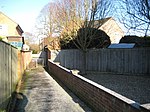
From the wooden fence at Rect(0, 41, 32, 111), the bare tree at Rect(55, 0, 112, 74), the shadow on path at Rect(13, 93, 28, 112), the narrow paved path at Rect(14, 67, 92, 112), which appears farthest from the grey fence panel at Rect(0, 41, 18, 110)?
the bare tree at Rect(55, 0, 112, 74)

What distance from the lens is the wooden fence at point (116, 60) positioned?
15219 mm

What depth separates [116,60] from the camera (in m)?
16.7

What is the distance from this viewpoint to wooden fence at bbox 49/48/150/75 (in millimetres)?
15219

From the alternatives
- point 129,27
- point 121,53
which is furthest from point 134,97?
point 121,53

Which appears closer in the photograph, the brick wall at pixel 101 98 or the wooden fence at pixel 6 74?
the brick wall at pixel 101 98

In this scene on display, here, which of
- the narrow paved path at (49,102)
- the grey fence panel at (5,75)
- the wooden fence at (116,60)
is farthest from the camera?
the wooden fence at (116,60)

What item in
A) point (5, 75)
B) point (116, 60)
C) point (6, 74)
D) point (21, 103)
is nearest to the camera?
point (5, 75)

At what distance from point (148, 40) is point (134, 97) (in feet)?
31.0

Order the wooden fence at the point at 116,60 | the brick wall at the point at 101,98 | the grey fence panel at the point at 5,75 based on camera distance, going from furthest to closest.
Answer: the wooden fence at the point at 116,60, the grey fence panel at the point at 5,75, the brick wall at the point at 101,98

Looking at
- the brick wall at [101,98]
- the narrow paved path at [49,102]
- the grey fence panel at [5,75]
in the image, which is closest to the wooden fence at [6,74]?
the grey fence panel at [5,75]

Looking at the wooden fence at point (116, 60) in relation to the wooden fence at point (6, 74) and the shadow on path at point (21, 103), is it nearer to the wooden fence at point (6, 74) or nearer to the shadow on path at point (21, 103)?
the shadow on path at point (21, 103)

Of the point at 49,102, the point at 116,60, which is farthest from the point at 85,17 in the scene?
the point at 49,102

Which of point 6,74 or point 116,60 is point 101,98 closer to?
point 6,74

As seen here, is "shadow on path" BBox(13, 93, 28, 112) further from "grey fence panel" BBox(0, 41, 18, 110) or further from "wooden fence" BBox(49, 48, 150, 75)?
"wooden fence" BBox(49, 48, 150, 75)
